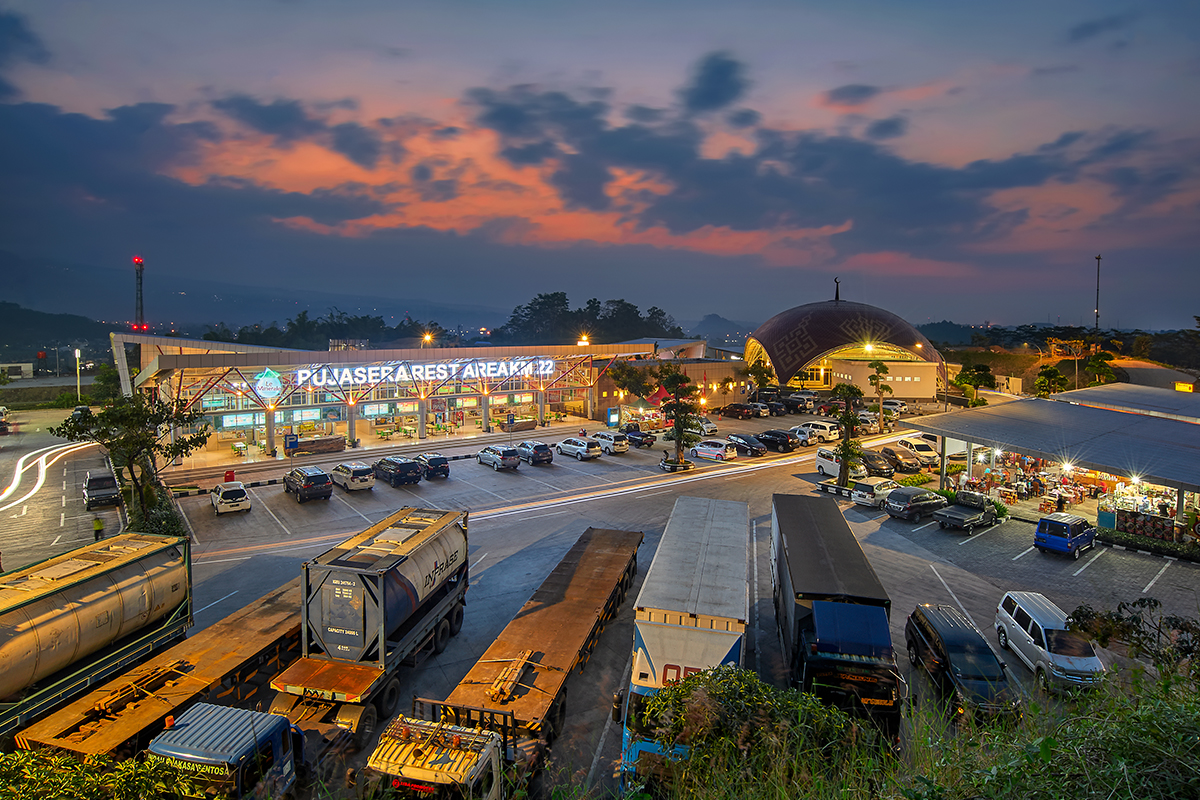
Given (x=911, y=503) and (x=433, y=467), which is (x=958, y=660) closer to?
(x=911, y=503)

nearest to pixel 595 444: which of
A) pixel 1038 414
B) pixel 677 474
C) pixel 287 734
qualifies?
pixel 677 474

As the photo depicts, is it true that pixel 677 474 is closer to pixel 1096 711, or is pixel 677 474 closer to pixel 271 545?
pixel 271 545

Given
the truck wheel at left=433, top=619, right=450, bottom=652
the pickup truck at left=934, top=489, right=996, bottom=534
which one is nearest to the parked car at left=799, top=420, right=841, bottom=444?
the pickup truck at left=934, top=489, right=996, bottom=534

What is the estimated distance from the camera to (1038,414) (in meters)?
31.1

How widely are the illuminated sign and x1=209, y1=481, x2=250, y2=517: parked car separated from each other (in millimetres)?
13736

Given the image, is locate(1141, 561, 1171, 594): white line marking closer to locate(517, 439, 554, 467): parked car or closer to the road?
the road

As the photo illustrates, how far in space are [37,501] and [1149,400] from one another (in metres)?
63.7

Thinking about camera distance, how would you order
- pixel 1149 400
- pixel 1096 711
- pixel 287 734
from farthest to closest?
1. pixel 1149 400
2. pixel 287 734
3. pixel 1096 711

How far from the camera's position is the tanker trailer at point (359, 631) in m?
10.8

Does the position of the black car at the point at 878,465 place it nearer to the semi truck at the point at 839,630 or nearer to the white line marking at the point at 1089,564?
the white line marking at the point at 1089,564

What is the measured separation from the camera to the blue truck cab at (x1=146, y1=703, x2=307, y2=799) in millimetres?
7906

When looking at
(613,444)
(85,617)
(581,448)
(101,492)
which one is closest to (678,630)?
(85,617)

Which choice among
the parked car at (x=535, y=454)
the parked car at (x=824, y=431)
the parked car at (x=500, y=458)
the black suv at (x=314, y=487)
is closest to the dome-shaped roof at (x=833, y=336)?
the parked car at (x=824, y=431)

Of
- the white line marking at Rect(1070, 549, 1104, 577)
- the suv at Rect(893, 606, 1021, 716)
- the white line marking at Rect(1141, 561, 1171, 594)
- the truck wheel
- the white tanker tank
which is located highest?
the white tanker tank
